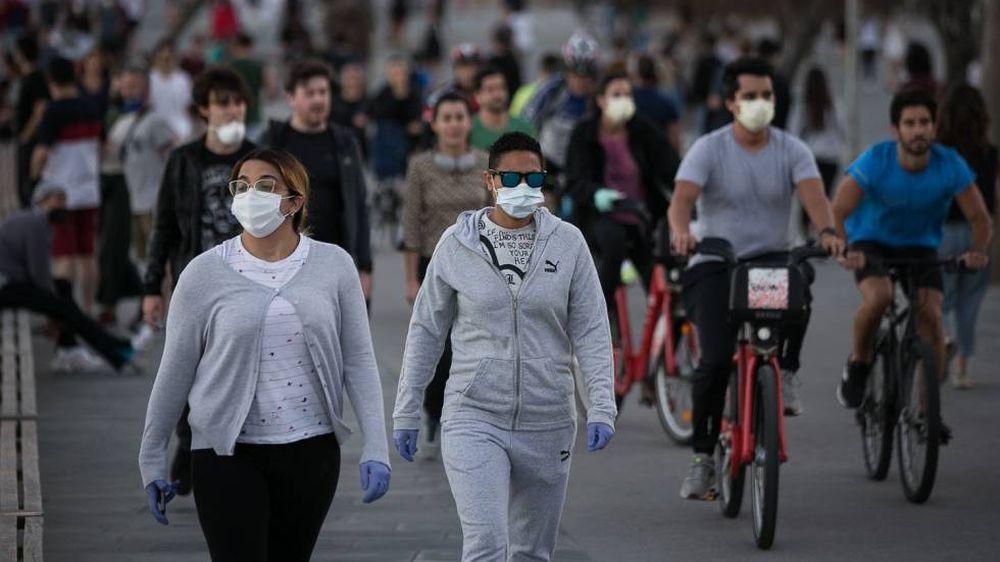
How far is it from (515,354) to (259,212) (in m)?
0.88

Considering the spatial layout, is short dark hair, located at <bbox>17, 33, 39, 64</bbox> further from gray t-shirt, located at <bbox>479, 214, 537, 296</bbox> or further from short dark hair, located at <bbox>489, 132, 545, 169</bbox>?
gray t-shirt, located at <bbox>479, 214, 537, 296</bbox>

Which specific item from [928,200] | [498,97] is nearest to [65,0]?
[498,97]

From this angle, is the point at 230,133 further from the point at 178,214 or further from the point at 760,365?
the point at 760,365

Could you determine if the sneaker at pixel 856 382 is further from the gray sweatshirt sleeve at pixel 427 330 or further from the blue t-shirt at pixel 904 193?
the gray sweatshirt sleeve at pixel 427 330

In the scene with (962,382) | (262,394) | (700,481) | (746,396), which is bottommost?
(962,382)

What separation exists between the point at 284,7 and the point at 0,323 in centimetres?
3523

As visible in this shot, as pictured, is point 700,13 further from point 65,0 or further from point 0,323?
point 0,323

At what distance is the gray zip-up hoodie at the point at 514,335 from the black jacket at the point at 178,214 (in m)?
2.63

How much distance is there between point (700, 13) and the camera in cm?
4656

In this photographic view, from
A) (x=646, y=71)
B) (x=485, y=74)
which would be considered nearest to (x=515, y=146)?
(x=485, y=74)

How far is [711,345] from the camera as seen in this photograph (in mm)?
8492

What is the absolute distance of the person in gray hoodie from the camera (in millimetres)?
6121

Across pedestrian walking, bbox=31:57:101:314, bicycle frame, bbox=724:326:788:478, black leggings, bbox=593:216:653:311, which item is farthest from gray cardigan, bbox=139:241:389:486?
pedestrian walking, bbox=31:57:101:314

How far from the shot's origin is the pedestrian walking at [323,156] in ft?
31.2
